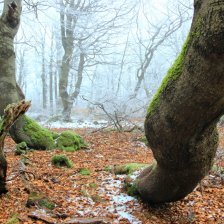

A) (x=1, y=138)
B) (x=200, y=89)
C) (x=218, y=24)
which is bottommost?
(x=1, y=138)

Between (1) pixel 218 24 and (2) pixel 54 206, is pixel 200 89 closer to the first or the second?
(1) pixel 218 24

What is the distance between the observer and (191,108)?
10.6ft

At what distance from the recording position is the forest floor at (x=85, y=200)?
167 inches

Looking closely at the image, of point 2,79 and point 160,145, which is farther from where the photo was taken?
point 2,79

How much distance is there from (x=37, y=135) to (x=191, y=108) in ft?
20.9

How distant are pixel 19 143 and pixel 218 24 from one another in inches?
273

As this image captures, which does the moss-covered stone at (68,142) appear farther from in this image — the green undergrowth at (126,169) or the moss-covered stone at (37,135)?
the green undergrowth at (126,169)

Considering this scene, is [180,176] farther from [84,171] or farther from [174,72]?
[84,171]

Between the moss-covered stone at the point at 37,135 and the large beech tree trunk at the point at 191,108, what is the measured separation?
4.94m

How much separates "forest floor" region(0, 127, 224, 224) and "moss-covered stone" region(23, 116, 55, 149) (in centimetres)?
130

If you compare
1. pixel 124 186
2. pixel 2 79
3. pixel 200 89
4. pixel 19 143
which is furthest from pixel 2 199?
pixel 2 79

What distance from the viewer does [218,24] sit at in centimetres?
263

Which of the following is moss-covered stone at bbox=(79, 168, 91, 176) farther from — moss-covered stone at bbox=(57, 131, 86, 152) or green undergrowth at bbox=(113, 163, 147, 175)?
moss-covered stone at bbox=(57, 131, 86, 152)

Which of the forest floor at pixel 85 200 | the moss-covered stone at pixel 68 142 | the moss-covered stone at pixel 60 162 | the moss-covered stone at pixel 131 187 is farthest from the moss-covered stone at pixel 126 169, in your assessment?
the moss-covered stone at pixel 68 142
